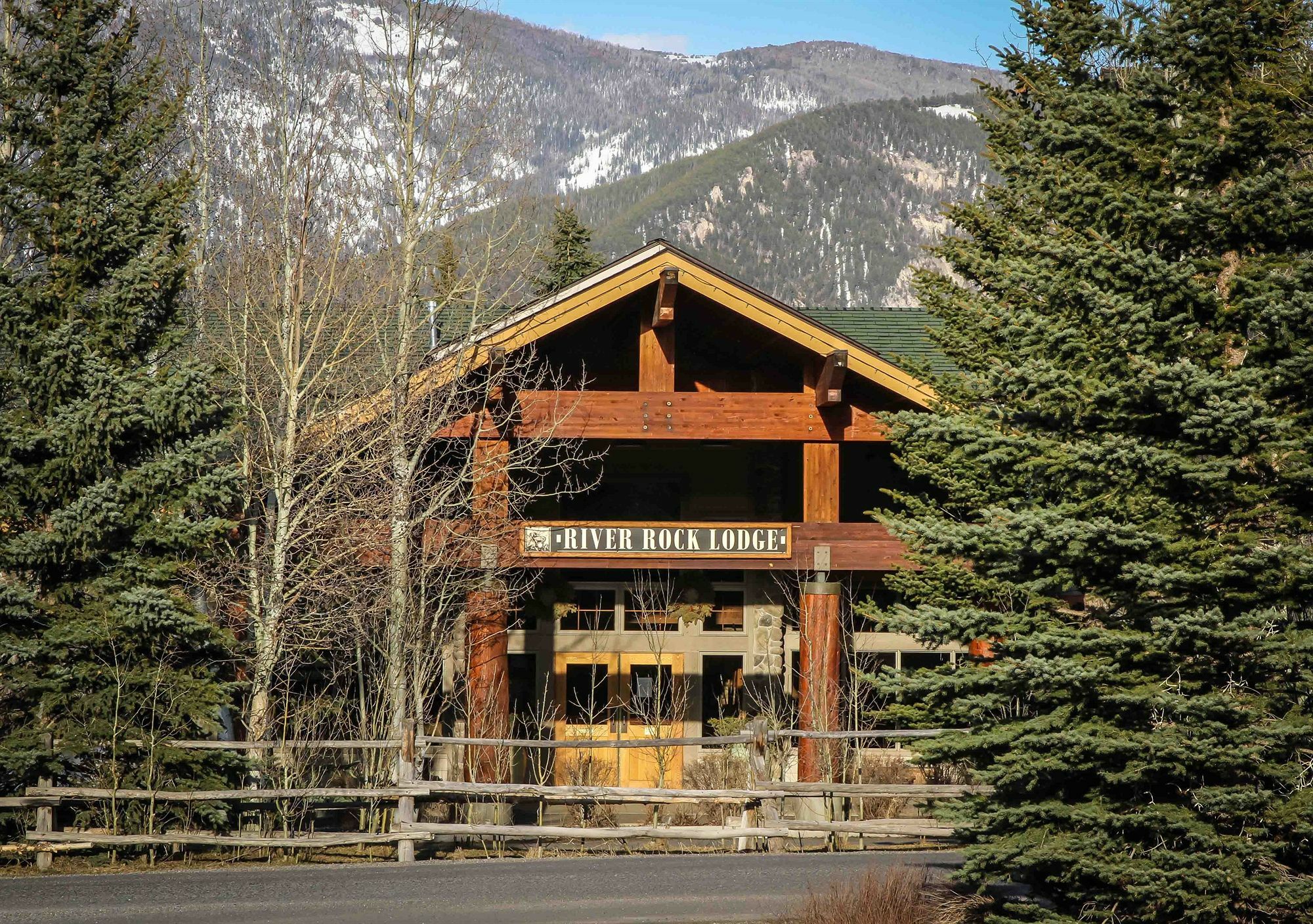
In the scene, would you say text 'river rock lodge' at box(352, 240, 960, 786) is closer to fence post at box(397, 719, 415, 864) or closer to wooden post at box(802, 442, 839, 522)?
wooden post at box(802, 442, 839, 522)

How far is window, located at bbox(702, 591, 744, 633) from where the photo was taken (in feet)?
80.8

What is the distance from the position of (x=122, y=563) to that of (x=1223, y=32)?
12915 millimetres

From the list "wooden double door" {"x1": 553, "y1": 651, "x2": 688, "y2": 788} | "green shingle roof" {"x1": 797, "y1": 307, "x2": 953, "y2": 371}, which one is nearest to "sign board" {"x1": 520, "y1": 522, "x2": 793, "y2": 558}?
"wooden double door" {"x1": 553, "y1": 651, "x2": 688, "y2": 788}

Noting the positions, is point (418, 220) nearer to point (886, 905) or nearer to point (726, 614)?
point (726, 614)

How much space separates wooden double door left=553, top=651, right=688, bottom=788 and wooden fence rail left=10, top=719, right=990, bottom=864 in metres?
4.90

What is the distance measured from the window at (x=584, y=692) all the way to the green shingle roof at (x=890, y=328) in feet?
25.1

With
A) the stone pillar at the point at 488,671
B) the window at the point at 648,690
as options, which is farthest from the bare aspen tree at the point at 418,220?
the window at the point at 648,690

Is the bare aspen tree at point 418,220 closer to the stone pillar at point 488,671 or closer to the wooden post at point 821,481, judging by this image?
the stone pillar at point 488,671

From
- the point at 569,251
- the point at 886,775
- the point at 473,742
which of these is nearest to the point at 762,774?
the point at 473,742

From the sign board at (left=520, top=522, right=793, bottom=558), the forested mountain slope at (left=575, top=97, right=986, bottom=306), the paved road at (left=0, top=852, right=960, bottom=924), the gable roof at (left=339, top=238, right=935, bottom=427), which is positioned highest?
the forested mountain slope at (left=575, top=97, right=986, bottom=306)

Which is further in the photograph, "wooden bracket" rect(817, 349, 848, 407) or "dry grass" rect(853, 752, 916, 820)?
"dry grass" rect(853, 752, 916, 820)

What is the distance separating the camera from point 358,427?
19.8 metres

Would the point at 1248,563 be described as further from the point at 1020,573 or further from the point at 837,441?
the point at 837,441

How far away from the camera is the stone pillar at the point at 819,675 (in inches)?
778
